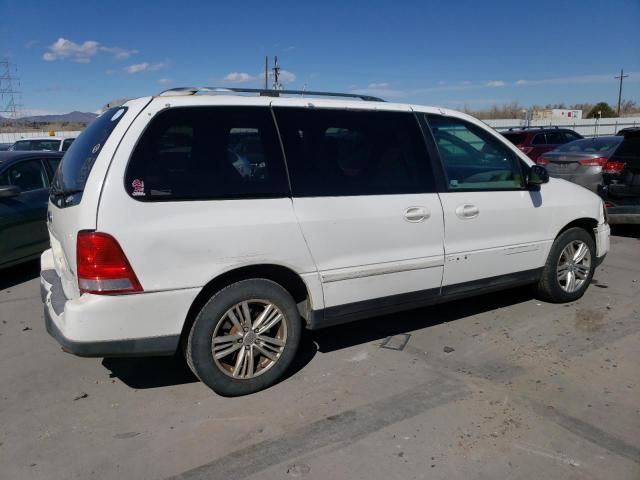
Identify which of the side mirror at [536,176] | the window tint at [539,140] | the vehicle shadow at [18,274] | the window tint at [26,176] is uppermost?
the window tint at [539,140]

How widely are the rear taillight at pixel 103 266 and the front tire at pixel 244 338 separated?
512mm

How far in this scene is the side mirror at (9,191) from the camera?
6.00 metres

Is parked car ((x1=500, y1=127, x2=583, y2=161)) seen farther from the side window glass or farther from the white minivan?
the side window glass

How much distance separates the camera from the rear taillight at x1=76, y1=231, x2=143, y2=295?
297cm

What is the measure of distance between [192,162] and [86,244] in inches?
30.3

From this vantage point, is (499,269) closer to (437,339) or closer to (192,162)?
(437,339)

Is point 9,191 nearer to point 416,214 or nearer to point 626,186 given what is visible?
point 416,214

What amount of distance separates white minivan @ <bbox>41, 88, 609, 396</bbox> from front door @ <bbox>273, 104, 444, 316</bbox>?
1 centimetres

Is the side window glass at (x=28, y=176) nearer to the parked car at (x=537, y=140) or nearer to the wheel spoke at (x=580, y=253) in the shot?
the wheel spoke at (x=580, y=253)

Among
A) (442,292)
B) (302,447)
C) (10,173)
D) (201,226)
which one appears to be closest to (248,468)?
(302,447)

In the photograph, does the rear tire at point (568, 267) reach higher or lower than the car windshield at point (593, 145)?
lower

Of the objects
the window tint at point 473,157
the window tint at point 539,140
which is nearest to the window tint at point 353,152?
the window tint at point 473,157

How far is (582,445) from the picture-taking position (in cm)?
294

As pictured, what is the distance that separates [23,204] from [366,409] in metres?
5.11
